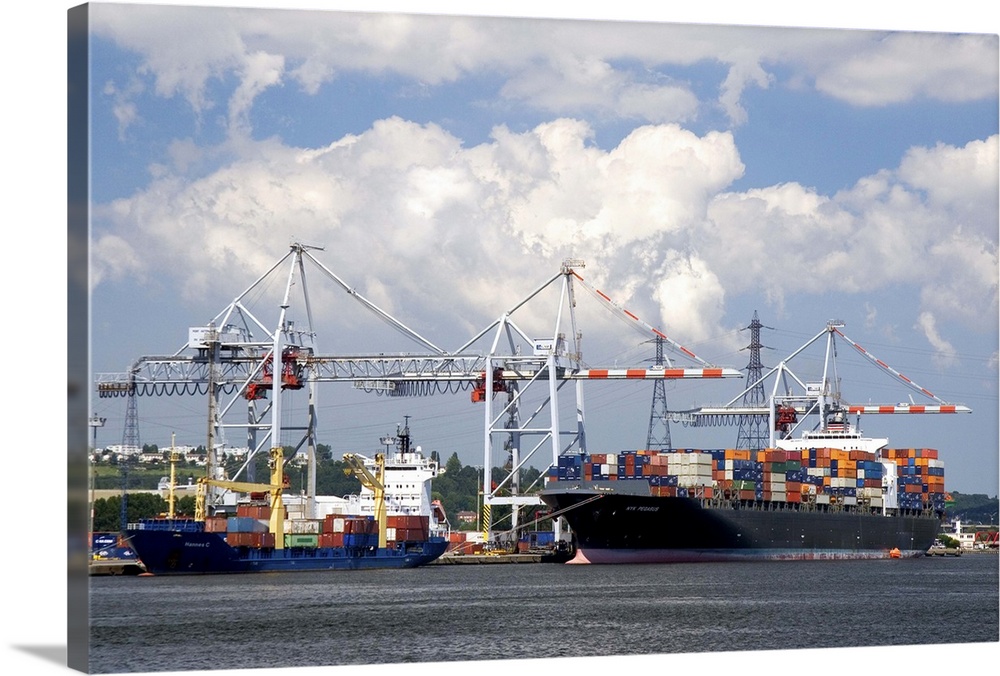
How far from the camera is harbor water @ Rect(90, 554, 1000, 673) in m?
23.6

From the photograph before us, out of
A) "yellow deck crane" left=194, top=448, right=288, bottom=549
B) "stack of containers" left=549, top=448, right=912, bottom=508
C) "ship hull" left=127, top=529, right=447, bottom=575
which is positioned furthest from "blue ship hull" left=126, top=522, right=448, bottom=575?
"stack of containers" left=549, top=448, right=912, bottom=508

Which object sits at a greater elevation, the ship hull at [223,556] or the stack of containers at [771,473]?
the stack of containers at [771,473]

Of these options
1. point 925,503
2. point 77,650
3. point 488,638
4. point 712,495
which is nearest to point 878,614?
point 488,638

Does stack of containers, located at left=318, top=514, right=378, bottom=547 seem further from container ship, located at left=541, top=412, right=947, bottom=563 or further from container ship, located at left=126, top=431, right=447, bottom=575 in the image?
container ship, located at left=541, top=412, right=947, bottom=563

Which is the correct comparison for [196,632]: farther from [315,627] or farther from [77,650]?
[77,650]

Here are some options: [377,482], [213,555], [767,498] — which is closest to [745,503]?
[767,498]

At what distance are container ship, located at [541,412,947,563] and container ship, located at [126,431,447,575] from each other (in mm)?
6044

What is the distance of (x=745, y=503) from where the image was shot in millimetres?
63594

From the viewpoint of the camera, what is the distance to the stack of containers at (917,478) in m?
75.1

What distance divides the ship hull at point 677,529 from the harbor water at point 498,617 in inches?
386

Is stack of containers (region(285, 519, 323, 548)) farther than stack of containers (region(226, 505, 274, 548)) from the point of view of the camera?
Yes

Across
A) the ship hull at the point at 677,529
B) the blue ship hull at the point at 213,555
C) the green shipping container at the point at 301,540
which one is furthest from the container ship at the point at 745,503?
the green shipping container at the point at 301,540

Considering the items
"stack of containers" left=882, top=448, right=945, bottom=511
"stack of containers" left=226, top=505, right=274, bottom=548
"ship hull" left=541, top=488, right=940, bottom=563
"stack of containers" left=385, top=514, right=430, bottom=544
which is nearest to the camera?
"stack of containers" left=226, top=505, right=274, bottom=548

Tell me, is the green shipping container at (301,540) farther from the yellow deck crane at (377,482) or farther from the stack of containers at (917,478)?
the stack of containers at (917,478)
